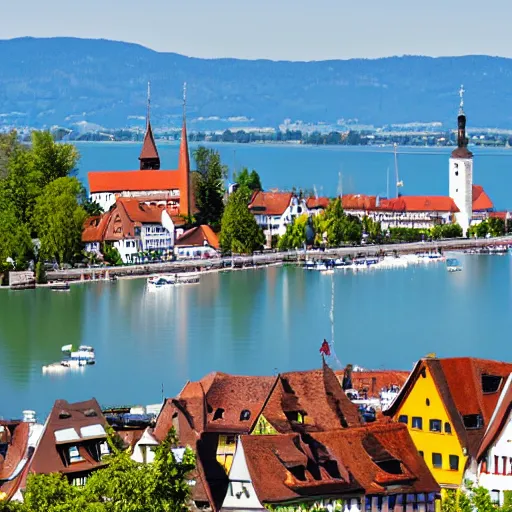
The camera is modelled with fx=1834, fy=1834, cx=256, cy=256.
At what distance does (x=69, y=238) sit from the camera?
4866cm

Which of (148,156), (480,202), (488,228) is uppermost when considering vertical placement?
(148,156)

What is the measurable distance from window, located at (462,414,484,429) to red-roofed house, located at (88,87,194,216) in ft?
136

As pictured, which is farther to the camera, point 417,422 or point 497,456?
point 417,422

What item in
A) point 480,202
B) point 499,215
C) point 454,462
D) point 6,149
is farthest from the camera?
point 480,202

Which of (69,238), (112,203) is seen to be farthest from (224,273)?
(112,203)

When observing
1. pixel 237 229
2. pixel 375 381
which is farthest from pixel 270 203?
pixel 375 381

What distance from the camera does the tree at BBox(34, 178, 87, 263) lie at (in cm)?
4825

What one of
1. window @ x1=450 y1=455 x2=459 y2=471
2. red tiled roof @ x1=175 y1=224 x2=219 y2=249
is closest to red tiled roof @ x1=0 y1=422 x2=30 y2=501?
window @ x1=450 y1=455 x2=459 y2=471

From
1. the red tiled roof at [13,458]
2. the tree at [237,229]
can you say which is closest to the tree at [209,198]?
the tree at [237,229]

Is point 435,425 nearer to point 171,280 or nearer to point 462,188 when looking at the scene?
point 171,280

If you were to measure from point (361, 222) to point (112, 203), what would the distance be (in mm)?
8419

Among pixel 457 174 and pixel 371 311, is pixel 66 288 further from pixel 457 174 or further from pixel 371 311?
pixel 457 174

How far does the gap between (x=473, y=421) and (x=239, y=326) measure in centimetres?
2205

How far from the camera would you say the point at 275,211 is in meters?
58.1
